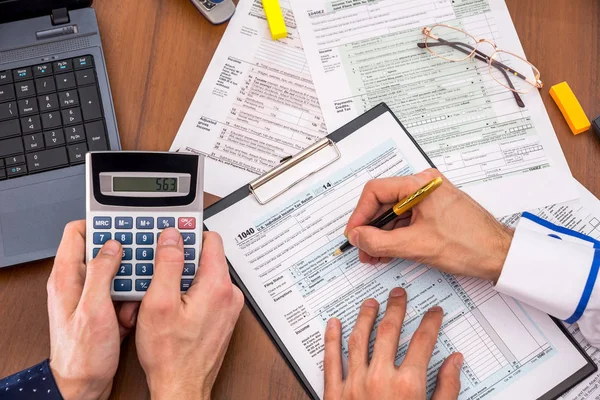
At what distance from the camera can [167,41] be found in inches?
29.1

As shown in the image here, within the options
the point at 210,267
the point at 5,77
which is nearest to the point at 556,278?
the point at 210,267

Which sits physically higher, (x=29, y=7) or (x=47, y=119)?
(x=29, y=7)

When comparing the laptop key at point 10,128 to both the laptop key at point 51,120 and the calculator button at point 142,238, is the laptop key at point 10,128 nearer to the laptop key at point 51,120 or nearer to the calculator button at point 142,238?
the laptop key at point 51,120

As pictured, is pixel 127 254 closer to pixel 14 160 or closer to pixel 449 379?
pixel 14 160

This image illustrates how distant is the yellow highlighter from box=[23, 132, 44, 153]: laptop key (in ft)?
1.08

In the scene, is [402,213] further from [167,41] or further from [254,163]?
[167,41]

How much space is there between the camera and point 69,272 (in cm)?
57

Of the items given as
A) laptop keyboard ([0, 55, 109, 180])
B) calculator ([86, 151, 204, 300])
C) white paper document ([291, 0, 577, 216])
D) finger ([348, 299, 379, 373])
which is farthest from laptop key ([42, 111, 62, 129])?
finger ([348, 299, 379, 373])

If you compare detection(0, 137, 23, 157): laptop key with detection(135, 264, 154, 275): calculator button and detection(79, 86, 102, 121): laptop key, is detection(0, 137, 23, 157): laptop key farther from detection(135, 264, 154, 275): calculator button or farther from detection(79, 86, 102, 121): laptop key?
detection(135, 264, 154, 275): calculator button

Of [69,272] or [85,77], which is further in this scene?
[85,77]

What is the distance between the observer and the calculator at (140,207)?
590 millimetres

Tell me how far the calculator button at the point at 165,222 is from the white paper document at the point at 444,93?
0.25 metres

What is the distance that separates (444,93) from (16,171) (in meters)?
0.56

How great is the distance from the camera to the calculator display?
0.61 metres
